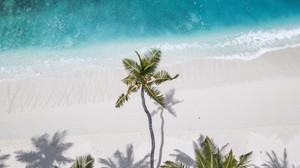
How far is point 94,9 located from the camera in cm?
3516

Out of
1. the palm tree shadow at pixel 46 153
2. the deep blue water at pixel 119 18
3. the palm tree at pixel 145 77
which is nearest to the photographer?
the palm tree at pixel 145 77

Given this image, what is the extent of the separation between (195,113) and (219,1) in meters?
12.9

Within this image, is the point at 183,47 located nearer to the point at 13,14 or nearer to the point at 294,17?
the point at 294,17

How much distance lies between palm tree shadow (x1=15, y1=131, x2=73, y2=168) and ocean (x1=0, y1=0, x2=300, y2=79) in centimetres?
672

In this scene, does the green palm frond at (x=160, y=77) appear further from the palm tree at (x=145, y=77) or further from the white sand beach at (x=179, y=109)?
the white sand beach at (x=179, y=109)

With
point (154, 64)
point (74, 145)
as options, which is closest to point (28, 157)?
point (74, 145)

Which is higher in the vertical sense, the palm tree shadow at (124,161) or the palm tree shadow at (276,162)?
the palm tree shadow at (276,162)

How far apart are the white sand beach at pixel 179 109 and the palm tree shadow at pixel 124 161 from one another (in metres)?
0.36

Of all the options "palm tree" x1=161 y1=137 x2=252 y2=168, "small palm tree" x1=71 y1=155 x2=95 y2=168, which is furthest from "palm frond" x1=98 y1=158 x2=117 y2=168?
"palm tree" x1=161 y1=137 x2=252 y2=168

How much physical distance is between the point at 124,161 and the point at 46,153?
4.81 meters

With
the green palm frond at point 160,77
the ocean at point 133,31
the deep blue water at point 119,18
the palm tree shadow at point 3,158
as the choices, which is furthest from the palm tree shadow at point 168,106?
the palm tree shadow at point 3,158

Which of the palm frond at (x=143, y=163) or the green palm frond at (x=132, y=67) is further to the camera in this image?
the palm frond at (x=143, y=163)

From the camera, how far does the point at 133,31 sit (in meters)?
33.0

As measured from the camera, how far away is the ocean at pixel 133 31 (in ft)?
101
